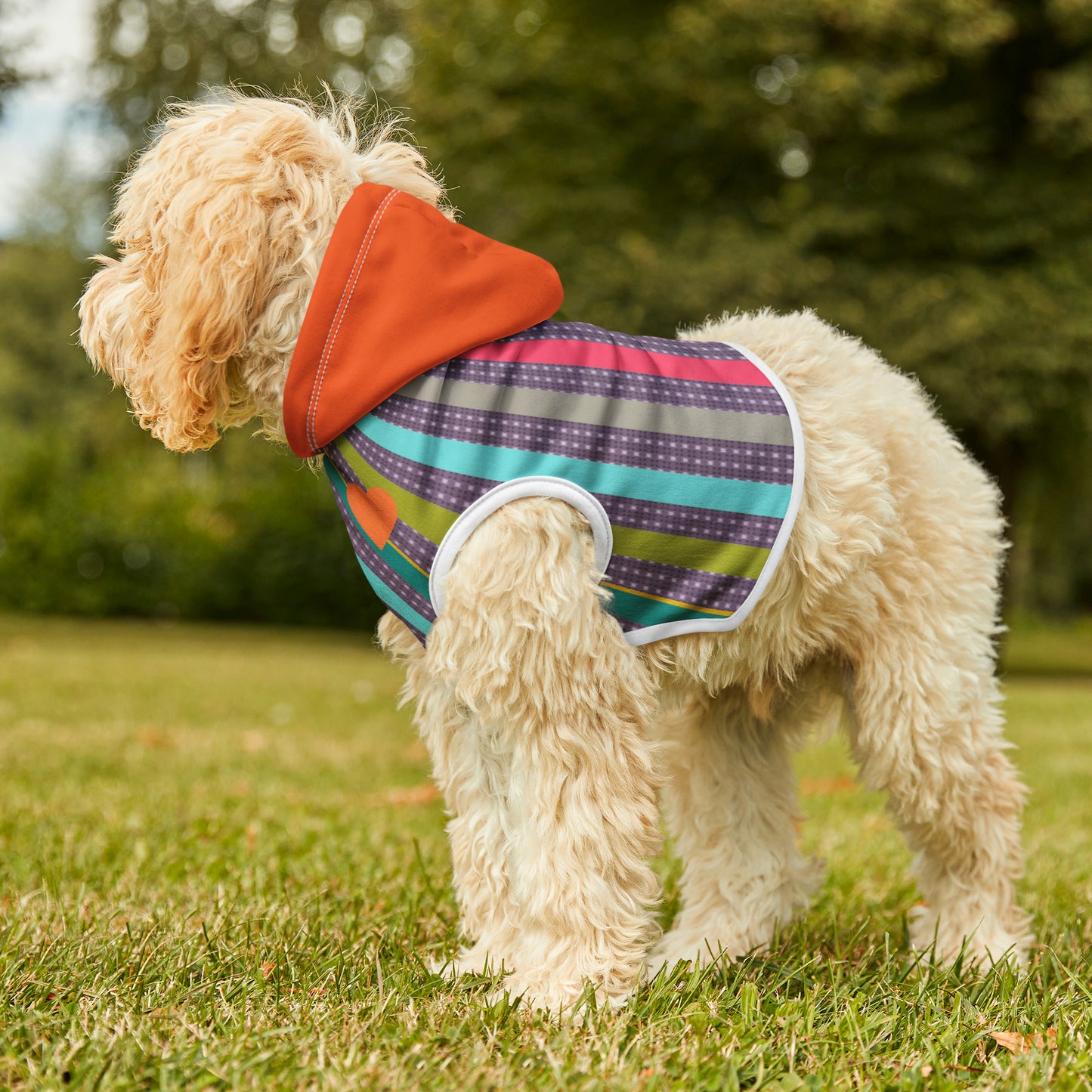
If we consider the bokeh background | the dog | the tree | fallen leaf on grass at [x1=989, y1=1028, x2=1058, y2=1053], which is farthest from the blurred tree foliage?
fallen leaf on grass at [x1=989, y1=1028, x2=1058, y2=1053]

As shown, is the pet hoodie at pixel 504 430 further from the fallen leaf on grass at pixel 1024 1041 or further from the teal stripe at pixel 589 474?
the fallen leaf on grass at pixel 1024 1041

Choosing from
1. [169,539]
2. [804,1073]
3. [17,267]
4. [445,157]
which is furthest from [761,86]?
[17,267]

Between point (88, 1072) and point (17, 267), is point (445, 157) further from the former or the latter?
point (17, 267)

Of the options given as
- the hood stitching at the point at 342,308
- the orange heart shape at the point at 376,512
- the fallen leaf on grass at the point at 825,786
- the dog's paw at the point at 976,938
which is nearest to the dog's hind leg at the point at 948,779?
the dog's paw at the point at 976,938

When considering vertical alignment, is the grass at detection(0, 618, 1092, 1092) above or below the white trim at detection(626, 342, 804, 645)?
below

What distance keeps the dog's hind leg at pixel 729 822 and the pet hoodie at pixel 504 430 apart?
0.79 meters

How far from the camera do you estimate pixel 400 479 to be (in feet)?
7.95

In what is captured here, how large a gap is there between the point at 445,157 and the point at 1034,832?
1308 cm

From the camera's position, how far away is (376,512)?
8.20ft

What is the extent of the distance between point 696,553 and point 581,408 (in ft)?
1.38

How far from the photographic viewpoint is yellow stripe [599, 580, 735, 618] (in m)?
2.50

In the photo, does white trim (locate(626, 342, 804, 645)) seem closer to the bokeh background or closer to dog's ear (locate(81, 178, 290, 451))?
dog's ear (locate(81, 178, 290, 451))

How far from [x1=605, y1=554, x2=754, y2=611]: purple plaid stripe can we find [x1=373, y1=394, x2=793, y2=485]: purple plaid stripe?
221 mm

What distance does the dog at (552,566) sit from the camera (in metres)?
2.43
